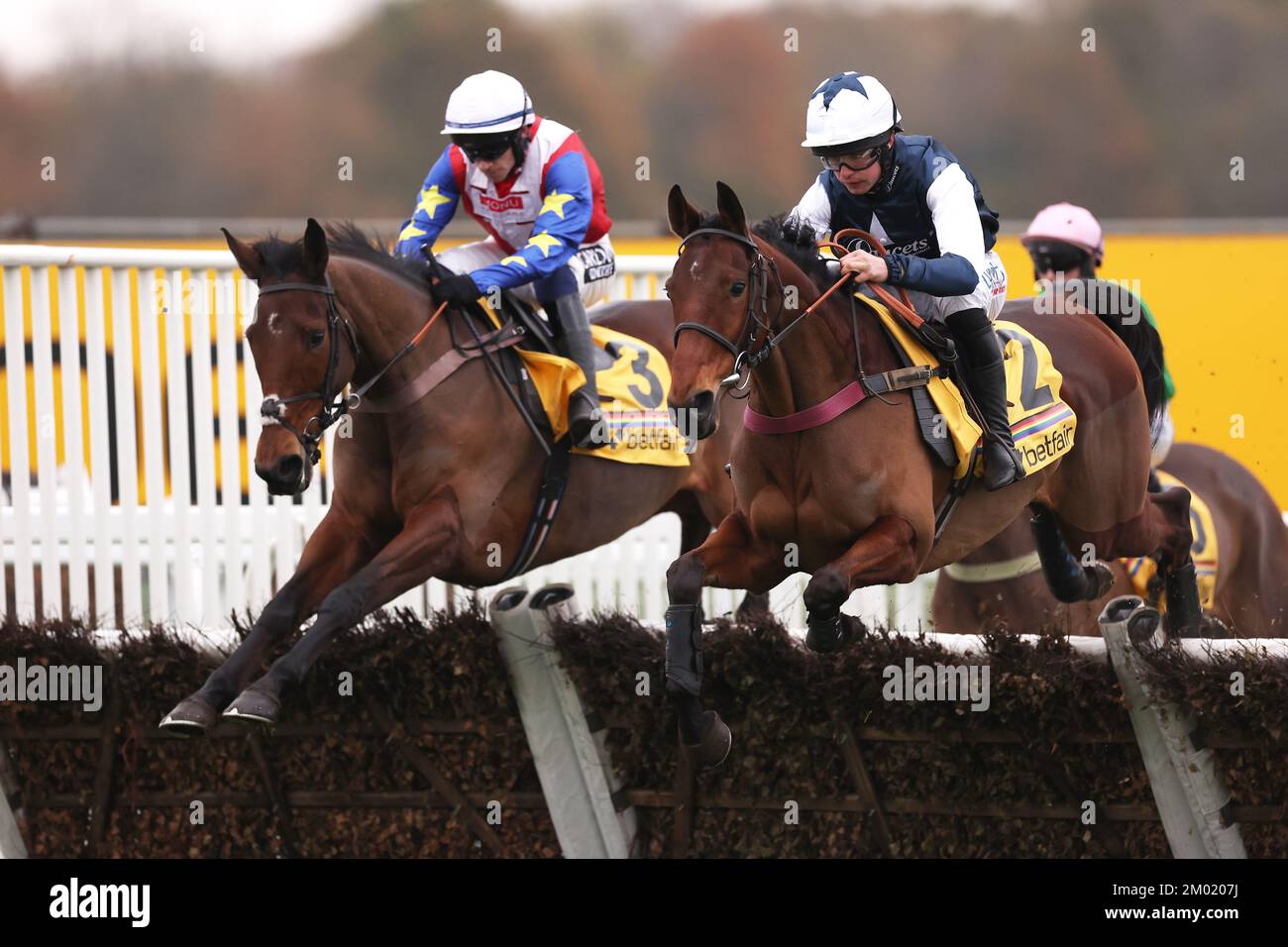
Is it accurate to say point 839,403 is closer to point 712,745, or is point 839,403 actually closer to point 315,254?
point 712,745

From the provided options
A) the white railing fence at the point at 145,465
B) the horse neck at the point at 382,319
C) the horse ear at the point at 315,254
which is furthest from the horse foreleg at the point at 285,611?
the white railing fence at the point at 145,465

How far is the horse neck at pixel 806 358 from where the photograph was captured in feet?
14.1

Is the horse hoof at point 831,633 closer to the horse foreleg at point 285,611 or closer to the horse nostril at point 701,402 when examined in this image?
the horse nostril at point 701,402

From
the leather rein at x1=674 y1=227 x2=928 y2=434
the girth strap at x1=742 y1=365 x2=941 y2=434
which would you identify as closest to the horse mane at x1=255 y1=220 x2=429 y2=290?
the leather rein at x1=674 y1=227 x2=928 y2=434

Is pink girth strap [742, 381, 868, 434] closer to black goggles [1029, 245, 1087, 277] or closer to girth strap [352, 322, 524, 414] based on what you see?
girth strap [352, 322, 524, 414]

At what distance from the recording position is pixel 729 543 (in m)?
4.46

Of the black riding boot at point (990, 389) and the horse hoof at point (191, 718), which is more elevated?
the black riding boot at point (990, 389)

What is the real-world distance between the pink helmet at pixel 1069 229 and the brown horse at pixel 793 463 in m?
2.03

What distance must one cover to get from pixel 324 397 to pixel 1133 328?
282 centimetres

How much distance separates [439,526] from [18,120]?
15491 millimetres

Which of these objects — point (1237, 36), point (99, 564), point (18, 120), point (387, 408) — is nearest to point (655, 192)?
point (1237, 36)

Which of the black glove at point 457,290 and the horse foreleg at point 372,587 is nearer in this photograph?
the horse foreleg at point 372,587

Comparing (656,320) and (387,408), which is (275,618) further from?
(656,320)

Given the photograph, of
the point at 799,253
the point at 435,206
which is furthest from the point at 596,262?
the point at 799,253
